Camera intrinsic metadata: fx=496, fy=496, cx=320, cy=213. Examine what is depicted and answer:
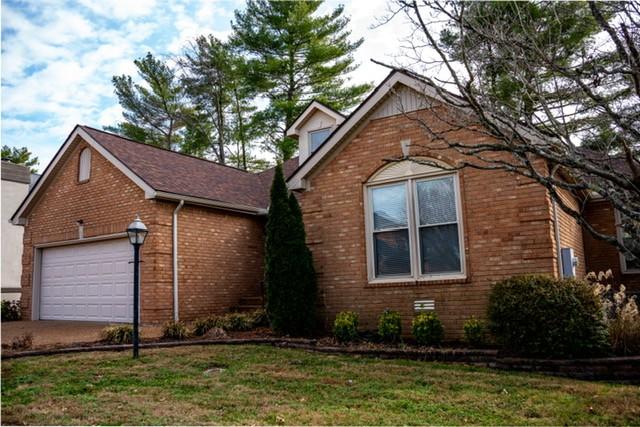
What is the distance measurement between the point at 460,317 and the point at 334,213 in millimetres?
3275

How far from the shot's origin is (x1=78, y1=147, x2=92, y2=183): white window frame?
A: 571 inches

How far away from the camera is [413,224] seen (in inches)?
373

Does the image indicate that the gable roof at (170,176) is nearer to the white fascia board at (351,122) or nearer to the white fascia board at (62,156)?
the white fascia board at (62,156)

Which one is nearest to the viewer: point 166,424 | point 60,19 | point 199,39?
point 166,424

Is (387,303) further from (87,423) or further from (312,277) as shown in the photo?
(87,423)

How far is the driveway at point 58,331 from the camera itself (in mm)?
10188

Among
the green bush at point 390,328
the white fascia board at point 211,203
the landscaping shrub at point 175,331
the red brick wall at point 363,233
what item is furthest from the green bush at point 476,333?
the white fascia board at point 211,203

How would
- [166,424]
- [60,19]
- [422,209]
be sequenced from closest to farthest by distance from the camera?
[166,424], [60,19], [422,209]

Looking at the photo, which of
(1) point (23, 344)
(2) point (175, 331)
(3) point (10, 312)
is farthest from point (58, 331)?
(3) point (10, 312)

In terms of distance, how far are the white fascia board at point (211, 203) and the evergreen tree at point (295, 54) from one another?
404 inches

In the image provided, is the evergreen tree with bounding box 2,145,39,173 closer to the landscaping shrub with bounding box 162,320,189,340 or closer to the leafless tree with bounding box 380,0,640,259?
the landscaping shrub with bounding box 162,320,189,340

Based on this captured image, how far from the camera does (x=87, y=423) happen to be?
178 inches

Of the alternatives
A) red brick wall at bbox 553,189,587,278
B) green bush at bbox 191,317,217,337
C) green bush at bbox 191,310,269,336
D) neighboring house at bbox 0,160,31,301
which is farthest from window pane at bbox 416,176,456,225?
neighboring house at bbox 0,160,31,301

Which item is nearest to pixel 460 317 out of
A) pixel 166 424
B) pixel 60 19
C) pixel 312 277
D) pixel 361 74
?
pixel 312 277
